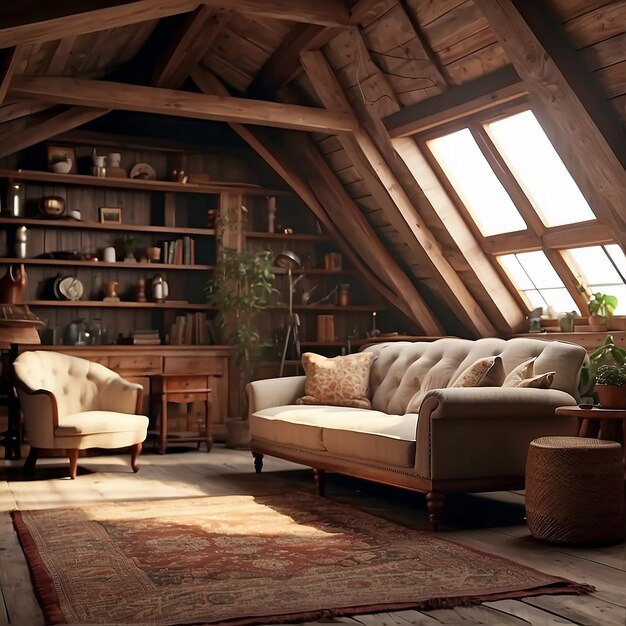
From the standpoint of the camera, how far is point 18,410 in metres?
6.48

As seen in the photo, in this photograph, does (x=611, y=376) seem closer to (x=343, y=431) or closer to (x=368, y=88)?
(x=343, y=431)

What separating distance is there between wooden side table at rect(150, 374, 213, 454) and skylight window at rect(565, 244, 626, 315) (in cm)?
296

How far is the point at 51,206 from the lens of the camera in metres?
7.31

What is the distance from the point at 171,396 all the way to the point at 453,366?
269 cm

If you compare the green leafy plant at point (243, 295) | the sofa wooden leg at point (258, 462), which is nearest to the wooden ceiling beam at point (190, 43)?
the green leafy plant at point (243, 295)

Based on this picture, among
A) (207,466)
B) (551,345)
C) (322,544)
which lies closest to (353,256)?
(207,466)

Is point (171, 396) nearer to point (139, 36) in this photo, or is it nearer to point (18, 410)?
point (18, 410)

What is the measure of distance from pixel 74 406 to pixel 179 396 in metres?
0.93

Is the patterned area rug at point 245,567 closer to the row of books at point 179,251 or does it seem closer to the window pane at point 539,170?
the window pane at point 539,170

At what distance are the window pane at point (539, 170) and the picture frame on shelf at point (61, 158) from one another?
3.52 metres

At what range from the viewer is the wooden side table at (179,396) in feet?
22.6

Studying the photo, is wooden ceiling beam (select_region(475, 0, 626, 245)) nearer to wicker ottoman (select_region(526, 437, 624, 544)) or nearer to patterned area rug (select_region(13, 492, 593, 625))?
wicker ottoman (select_region(526, 437, 624, 544))

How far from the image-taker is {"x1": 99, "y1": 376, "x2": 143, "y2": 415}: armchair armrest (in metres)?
6.21

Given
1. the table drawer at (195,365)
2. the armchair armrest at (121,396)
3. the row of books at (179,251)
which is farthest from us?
the row of books at (179,251)
